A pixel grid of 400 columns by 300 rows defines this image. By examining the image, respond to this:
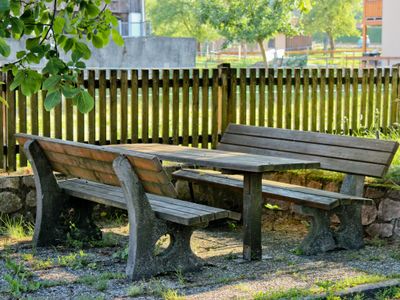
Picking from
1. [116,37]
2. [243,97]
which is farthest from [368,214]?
[116,37]

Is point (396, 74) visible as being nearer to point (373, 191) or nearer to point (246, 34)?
point (373, 191)

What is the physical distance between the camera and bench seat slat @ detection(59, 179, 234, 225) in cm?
677

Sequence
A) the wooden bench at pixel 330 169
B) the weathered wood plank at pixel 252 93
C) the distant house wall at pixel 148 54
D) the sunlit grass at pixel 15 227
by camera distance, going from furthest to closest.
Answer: the distant house wall at pixel 148 54, the weathered wood plank at pixel 252 93, the sunlit grass at pixel 15 227, the wooden bench at pixel 330 169

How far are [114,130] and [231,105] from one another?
1528 millimetres

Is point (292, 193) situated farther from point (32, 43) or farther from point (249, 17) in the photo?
point (249, 17)

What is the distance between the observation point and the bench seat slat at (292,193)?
759cm

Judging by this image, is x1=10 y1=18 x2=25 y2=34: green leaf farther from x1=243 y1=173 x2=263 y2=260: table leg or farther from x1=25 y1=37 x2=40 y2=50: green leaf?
x1=243 y1=173 x2=263 y2=260: table leg

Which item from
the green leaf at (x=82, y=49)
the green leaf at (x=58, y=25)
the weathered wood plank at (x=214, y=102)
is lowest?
the weathered wood plank at (x=214, y=102)

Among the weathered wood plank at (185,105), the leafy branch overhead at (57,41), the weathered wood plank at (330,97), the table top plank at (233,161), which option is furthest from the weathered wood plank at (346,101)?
the leafy branch overhead at (57,41)

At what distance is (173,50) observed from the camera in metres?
32.1

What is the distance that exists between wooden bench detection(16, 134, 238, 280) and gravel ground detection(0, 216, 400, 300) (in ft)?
0.50

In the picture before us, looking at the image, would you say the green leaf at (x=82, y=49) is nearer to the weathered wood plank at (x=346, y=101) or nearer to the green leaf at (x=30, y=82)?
the green leaf at (x=30, y=82)

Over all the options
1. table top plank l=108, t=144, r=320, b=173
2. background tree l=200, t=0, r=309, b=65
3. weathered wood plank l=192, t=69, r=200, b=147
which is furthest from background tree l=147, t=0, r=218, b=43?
table top plank l=108, t=144, r=320, b=173

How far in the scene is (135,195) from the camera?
6746 mm
